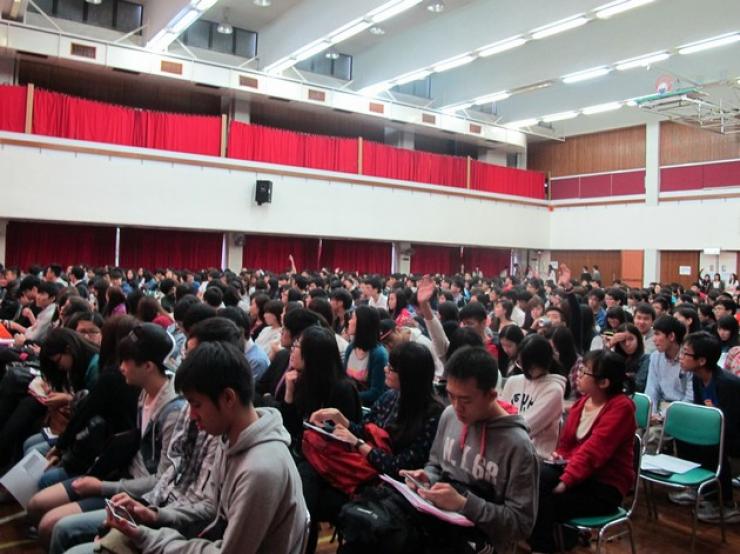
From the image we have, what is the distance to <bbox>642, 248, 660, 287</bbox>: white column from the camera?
17656mm

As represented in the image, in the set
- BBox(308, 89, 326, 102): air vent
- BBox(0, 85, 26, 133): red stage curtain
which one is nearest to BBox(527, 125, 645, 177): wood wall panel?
BBox(308, 89, 326, 102): air vent

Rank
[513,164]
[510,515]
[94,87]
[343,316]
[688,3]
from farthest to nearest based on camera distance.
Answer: [513,164]
[94,87]
[688,3]
[343,316]
[510,515]

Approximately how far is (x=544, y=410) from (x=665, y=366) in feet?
5.74

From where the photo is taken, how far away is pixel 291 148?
607 inches

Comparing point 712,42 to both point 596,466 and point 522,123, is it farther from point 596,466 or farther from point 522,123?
point 596,466

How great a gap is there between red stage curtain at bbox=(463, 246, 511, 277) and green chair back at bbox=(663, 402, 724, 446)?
16190 mm

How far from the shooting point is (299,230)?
606 inches

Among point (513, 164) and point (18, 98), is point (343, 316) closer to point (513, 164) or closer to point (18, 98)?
point (18, 98)

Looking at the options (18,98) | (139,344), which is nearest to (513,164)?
(18,98)

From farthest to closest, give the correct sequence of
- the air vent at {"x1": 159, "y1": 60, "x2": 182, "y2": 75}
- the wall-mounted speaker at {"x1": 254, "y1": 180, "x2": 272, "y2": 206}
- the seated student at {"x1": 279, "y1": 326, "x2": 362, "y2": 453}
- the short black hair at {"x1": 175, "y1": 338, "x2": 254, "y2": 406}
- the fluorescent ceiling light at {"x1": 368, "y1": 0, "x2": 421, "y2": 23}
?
the wall-mounted speaker at {"x1": 254, "y1": 180, "x2": 272, "y2": 206} < the air vent at {"x1": 159, "y1": 60, "x2": 182, "y2": 75} < the fluorescent ceiling light at {"x1": 368, "y1": 0, "x2": 421, "y2": 23} < the seated student at {"x1": 279, "y1": 326, "x2": 362, "y2": 453} < the short black hair at {"x1": 175, "y1": 338, "x2": 254, "y2": 406}

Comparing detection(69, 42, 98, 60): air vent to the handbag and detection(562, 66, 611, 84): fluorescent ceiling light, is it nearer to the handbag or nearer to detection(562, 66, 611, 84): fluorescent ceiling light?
detection(562, 66, 611, 84): fluorescent ceiling light

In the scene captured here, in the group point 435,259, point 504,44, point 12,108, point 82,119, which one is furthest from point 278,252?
point 504,44

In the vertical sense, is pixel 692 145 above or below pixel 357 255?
above

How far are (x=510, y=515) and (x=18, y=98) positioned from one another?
1347 cm
